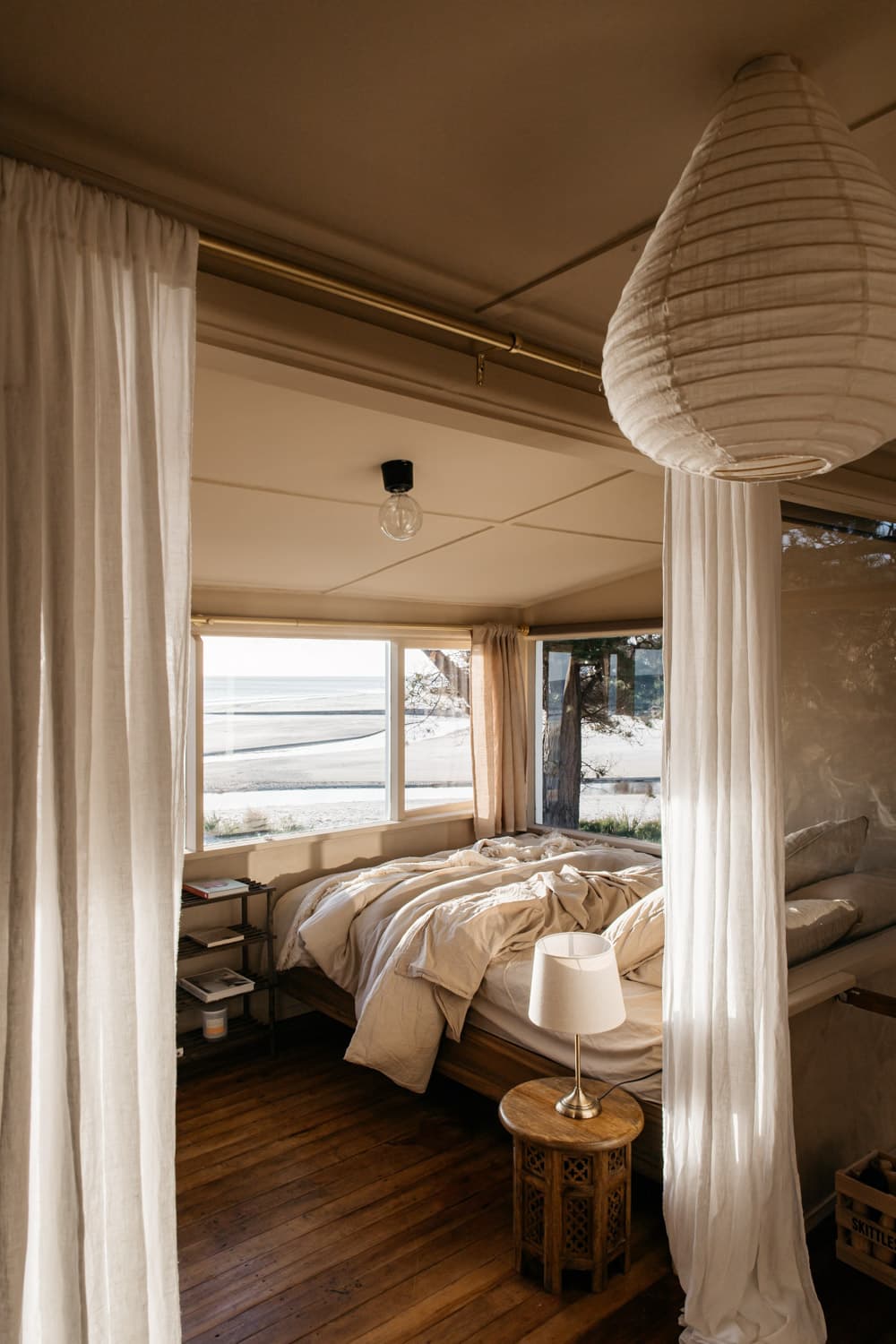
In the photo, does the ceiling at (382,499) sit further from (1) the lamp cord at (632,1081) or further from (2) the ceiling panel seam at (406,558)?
(1) the lamp cord at (632,1081)

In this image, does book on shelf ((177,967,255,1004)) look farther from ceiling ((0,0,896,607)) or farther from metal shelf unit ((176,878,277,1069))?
ceiling ((0,0,896,607))

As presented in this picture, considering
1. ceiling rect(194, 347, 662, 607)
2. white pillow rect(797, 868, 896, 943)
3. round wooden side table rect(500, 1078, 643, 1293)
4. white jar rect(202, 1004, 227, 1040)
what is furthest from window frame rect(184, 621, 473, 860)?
white pillow rect(797, 868, 896, 943)

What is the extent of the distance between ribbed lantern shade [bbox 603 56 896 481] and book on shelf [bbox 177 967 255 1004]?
3.63 meters

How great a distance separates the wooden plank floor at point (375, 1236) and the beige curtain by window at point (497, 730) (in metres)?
1.96

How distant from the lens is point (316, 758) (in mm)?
4984

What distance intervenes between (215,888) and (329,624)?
1.49m

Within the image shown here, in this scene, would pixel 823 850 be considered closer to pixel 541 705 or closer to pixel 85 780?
pixel 85 780

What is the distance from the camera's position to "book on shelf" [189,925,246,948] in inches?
163

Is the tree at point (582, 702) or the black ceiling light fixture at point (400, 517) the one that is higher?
the black ceiling light fixture at point (400, 517)

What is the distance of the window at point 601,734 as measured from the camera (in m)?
5.25

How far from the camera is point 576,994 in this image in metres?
2.52

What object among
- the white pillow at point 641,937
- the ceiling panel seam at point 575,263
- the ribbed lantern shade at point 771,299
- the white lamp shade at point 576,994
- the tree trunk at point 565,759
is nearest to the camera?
the ribbed lantern shade at point 771,299

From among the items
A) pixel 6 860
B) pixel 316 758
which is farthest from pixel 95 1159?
pixel 316 758

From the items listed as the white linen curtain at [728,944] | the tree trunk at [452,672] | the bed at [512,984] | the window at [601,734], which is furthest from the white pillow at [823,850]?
the tree trunk at [452,672]
